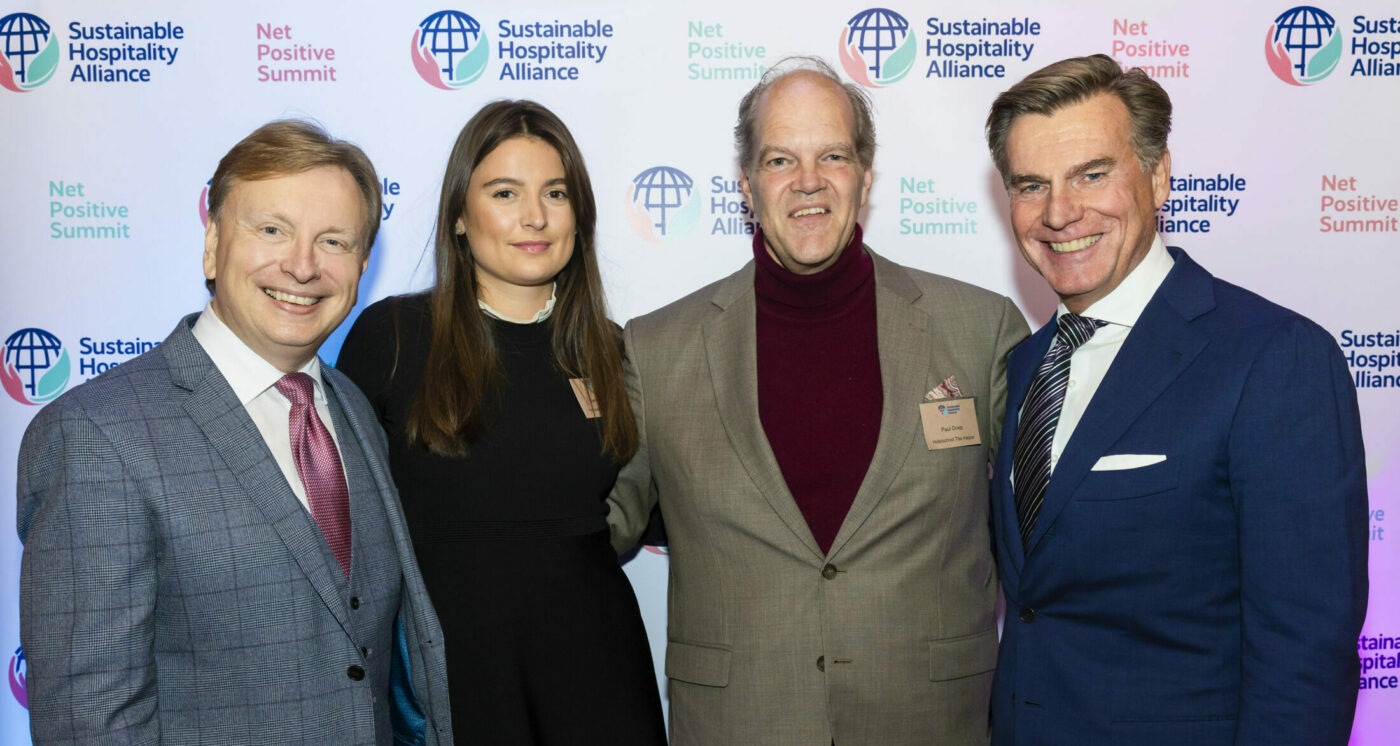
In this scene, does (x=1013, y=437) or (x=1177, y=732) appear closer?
(x=1177, y=732)

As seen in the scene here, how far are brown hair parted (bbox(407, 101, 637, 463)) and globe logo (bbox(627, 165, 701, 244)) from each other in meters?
0.68

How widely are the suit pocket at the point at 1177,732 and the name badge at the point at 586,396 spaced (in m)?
1.38

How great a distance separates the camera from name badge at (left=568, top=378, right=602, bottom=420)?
247 centimetres

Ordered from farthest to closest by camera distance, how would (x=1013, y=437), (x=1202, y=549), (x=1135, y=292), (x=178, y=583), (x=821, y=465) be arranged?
(x=821, y=465), (x=1013, y=437), (x=1135, y=292), (x=1202, y=549), (x=178, y=583)

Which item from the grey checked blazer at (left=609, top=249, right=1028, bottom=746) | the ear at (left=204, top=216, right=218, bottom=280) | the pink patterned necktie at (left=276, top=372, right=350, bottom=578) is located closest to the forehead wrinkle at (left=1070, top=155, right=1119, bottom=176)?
the grey checked blazer at (left=609, top=249, right=1028, bottom=746)

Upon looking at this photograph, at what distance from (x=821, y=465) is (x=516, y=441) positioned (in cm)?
75

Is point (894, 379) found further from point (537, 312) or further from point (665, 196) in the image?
point (665, 196)

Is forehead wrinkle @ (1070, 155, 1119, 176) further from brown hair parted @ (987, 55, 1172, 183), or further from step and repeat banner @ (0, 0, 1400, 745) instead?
step and repeat banner @ (0, 0, 1400, 745)

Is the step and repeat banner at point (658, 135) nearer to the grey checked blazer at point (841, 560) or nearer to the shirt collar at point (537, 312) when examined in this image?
the shirt collar at point (537, 312)

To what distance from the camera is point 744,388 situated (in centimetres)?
240

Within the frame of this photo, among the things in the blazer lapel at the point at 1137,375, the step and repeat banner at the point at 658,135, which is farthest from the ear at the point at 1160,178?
the step and repeat banner at the point at 658,135

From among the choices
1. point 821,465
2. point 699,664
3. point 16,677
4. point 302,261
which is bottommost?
point 16,677

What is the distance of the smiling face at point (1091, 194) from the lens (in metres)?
2.00

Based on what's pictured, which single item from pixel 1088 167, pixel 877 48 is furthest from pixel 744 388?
pixel 877 48
